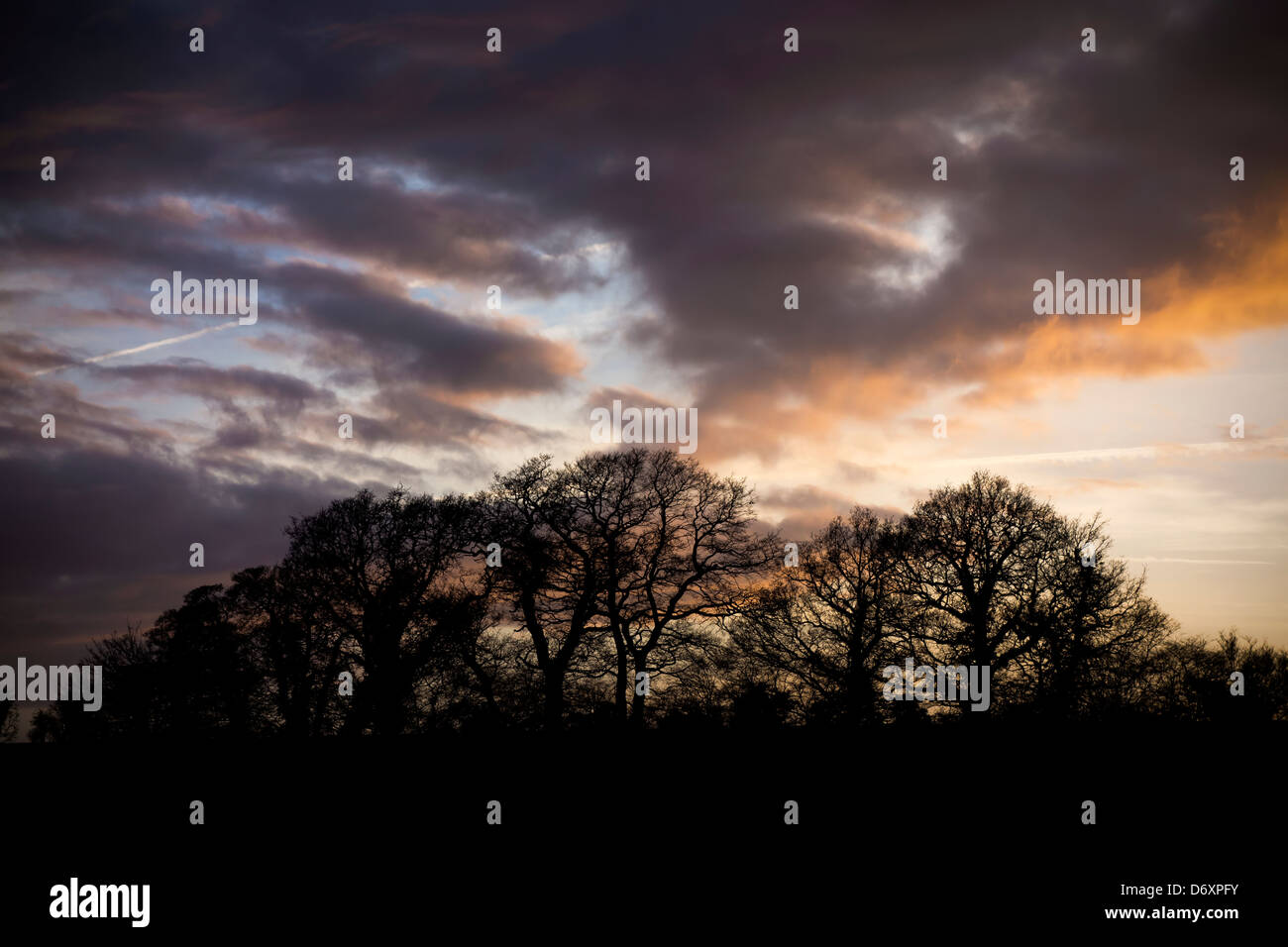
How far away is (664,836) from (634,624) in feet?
53.5

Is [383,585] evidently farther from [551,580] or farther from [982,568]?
[982,568]

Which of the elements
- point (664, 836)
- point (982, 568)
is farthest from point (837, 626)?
point (664, 836)

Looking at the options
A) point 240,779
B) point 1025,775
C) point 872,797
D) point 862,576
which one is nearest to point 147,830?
point 240,779

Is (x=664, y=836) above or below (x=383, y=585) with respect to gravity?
below

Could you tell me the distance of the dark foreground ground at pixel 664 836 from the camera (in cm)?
1678

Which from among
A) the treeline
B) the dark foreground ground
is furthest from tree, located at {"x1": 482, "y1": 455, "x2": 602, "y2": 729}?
the dark foreground ground

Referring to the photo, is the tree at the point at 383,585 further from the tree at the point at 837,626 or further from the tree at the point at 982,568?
the tree at the point at 982,568

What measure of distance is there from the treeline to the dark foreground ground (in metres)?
8.30

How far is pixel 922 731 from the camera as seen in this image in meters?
29.8

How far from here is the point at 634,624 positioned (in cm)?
3800

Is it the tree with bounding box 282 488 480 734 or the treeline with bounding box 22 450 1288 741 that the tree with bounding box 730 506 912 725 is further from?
the tree with bounding box 282 488 480 734

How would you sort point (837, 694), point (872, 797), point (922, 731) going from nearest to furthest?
point (872, 797), point (922, 731), point (837, 694)
